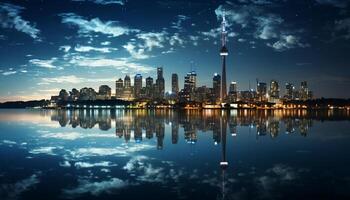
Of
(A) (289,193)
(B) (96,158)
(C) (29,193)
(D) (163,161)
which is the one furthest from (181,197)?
(B) (96,158)

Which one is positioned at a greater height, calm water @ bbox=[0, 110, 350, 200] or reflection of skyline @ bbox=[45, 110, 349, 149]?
reflection of skyline @ bbox=[45, 110, 349, 149]

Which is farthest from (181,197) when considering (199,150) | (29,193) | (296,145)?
(296,145)

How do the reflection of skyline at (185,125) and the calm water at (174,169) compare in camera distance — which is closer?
the calm water at (174,169)

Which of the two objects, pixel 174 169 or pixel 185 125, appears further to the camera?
pixel 185 125

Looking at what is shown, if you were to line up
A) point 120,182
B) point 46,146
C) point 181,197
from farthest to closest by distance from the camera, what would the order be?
point 46,146 → point 120,182 → point 181,197

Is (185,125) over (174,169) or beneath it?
over

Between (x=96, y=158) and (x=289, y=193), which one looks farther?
(x=96, y=158)

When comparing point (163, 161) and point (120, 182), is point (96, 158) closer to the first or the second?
point (163, 161)

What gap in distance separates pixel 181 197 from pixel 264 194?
119 inches

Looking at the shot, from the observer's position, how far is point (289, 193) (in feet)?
46.6

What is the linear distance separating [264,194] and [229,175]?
143 inches

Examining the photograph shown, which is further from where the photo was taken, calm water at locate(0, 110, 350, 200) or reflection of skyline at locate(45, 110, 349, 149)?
reflection of skyline at locate(45, 110, 349, 149)

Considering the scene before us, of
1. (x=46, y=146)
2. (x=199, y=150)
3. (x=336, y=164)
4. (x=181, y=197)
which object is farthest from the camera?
(x=46, y=146)

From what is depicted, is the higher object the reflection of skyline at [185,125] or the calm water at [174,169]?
the reflection of skyline at [185,125]
